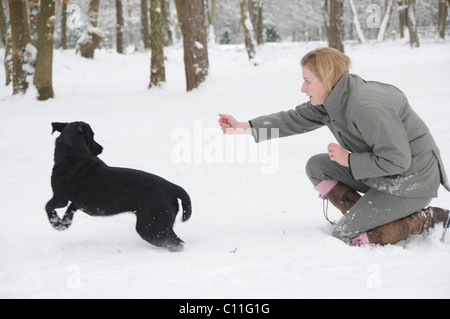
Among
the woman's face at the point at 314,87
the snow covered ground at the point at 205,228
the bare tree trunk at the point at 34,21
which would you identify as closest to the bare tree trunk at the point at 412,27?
the snow covered ground at the point at 205,228

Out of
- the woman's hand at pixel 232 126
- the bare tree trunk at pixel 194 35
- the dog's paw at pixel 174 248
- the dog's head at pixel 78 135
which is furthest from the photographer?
the bare tree trunk at pixel 194 35

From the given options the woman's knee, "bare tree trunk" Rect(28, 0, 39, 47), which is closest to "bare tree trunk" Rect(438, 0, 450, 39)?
"bare tree trunk" Rect(28, 0, 39, 47)

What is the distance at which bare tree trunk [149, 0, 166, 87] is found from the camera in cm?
1219

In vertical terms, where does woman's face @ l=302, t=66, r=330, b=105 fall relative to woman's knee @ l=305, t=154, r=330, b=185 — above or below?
above

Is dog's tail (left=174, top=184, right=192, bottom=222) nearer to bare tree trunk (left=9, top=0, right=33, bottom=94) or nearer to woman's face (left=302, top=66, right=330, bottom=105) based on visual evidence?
woman's face (left=302, top=66, right=330, bottom=105)

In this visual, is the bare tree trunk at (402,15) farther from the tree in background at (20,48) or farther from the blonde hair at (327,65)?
the blonde hair at (327,65)

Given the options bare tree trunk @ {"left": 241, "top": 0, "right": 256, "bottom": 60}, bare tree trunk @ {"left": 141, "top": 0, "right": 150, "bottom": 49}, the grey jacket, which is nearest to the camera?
the grey jacket

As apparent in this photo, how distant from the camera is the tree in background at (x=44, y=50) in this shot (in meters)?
11.0

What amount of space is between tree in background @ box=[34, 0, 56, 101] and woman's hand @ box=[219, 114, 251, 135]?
881cm

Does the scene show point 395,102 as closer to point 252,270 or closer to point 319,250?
point 319,250

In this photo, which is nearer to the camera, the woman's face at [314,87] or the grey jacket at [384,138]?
the grey jacket at [384,138]

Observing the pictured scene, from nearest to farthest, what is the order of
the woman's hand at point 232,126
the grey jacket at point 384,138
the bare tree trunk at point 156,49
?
the grey jacket at point 384,138 → the woman's hand at point 232,126 → the bare tree trunk at point 156,49

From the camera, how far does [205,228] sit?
377 cm

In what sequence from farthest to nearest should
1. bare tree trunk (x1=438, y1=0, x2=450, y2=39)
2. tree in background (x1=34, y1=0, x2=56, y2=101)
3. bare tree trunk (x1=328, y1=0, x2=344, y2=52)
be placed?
bare tree trunk (x1=438, y1=0, x2=450, y2=39) → bare tree trunk (x1=328, y1=0, x2=344, y2=52) → tree in background (x1=34, y1=0, x2=56, y2=101)
